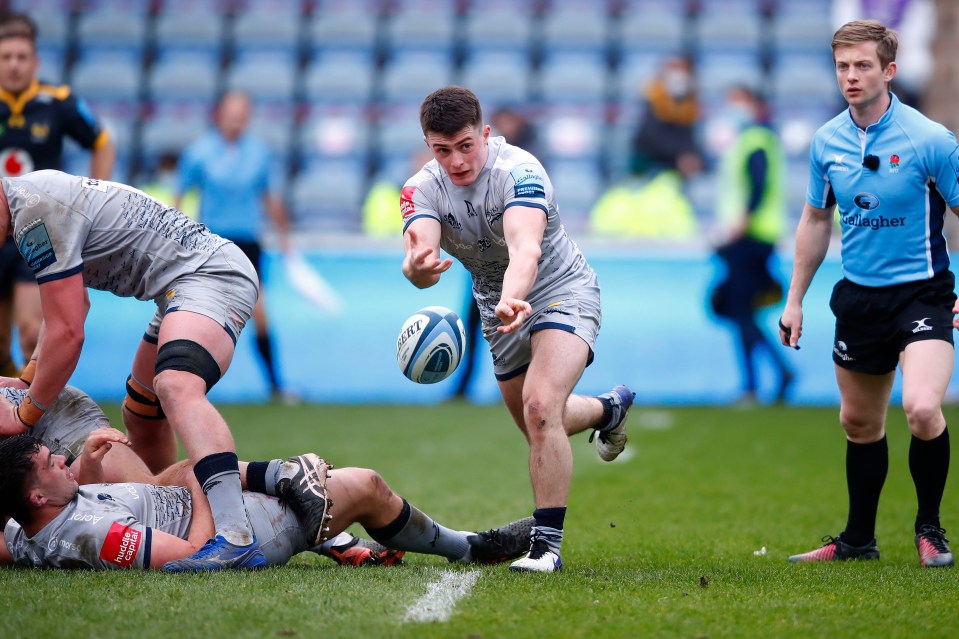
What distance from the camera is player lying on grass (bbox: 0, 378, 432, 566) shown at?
5473 mm

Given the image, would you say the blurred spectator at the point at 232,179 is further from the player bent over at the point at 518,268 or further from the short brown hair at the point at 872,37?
the short brown hair at the point at 872,37

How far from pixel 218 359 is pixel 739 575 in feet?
8.19

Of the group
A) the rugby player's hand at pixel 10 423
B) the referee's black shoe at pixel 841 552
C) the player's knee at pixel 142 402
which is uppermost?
the rugby player's hand at pixel 10 423

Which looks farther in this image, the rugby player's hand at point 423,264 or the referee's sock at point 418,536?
the referee's sock at point 418,536

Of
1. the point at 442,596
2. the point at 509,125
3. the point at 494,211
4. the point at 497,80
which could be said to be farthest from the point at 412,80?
the point at 442,596

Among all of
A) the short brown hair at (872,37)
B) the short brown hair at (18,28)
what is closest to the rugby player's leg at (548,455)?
the short brown hair at (872,37)

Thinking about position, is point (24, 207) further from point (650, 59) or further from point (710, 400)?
point (650, 59)

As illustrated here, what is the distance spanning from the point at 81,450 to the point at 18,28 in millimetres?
3853

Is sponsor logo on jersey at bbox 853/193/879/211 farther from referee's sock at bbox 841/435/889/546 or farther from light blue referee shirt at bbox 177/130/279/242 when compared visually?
light blue referee shirt at bbox 177/130/279/242

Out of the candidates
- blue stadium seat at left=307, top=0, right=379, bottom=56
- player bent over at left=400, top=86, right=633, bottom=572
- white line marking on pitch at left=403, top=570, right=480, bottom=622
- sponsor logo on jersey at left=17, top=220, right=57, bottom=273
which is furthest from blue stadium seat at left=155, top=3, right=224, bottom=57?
white line marking on pitch at left=403, top=570, right=480, bottom=622

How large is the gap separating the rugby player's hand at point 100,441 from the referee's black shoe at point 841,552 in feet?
10.7

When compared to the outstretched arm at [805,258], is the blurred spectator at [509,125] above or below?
above

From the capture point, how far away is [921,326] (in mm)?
5629

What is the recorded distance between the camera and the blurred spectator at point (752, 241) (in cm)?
1328
